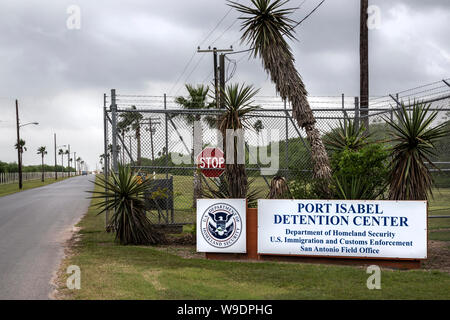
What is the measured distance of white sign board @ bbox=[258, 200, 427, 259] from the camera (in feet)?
29.5

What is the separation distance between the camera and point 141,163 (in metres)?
13.4

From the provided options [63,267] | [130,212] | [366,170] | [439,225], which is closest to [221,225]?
[130,212]

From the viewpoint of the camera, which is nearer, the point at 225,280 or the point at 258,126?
the point at 225,280

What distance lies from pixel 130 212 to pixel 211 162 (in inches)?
93.5

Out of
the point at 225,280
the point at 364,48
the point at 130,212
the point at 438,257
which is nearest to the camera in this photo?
the point at 225,280

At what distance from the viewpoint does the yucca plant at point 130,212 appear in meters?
11.5

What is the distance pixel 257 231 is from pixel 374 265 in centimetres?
224

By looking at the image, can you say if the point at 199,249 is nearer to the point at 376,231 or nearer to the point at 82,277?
the point at 82,277

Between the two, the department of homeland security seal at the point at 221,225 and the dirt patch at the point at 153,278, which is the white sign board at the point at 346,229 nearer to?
the department of homeland security seal at the point at 221,225

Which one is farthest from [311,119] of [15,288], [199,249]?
[15,288]

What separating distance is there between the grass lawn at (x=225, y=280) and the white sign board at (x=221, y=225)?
0.41 m

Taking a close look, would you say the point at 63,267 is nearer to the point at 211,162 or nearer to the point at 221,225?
the point at 221,225

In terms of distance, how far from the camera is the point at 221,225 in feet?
32.7

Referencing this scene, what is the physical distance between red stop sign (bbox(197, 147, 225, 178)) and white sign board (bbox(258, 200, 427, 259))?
10.1ft
